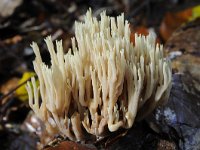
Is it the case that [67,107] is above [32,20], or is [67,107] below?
below

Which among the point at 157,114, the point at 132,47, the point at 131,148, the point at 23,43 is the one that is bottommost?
the point at 131,148

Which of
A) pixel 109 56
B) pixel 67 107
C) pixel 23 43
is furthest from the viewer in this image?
pixel 23 43

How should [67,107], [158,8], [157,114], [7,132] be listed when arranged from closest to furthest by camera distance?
[67,107], [157,114], [7,132], [158,8]

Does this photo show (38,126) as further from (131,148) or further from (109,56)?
(109,56)

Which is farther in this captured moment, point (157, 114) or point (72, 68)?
point (157, 114)

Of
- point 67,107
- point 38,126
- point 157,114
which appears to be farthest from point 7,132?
point 157,114

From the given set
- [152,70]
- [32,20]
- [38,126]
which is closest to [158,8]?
[32,20]
